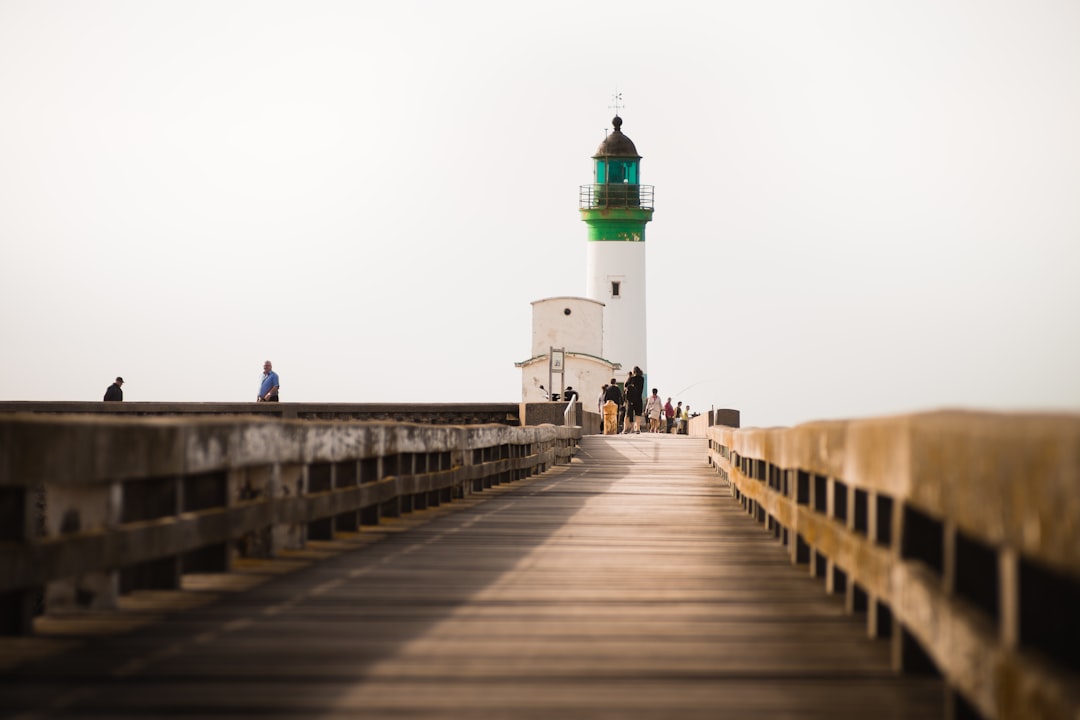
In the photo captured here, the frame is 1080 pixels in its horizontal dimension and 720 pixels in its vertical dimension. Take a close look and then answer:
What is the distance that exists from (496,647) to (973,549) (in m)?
2.01

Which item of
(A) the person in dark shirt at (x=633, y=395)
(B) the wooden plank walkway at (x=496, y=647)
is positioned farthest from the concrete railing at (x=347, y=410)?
(B) the wooden plank walkway at (x=496, y=647)

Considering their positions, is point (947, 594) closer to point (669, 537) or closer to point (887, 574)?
point (887, 574)

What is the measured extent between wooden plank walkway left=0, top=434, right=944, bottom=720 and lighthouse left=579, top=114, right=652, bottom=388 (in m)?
60.0

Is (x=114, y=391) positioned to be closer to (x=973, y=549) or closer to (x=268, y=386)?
(x=268, y=386)

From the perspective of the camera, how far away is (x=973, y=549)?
4.26 metres

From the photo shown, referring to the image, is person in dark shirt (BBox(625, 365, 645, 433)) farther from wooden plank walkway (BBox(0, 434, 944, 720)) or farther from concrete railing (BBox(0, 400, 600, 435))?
wooden plank walkway (BBox(0, 434, 944, 720))

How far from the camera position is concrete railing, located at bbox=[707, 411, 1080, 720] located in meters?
2.88

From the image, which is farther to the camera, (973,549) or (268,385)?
(268,385)

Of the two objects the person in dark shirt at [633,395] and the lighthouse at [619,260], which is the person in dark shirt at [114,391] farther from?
the lighthouse at [619,260]

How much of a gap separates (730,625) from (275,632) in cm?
187

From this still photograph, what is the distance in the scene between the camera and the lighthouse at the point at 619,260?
69.9 m

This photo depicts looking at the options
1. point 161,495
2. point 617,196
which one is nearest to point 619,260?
point 617,196

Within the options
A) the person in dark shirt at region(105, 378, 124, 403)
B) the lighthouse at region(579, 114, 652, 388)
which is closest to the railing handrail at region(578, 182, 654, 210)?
the lighthouse at region(579, 114, 652, 388)

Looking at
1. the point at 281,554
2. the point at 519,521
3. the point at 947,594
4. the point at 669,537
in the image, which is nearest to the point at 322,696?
the point at 947,594
